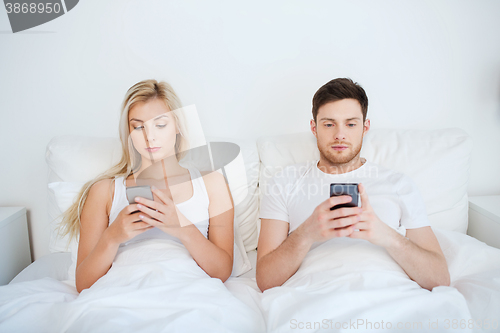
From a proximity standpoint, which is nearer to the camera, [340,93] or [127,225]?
[127,225]

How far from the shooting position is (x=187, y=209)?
132 centimetres

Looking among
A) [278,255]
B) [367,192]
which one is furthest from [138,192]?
[367,192]

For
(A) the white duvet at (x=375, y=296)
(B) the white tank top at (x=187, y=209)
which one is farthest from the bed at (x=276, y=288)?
(B) the white tank top at (x=187, y=209)

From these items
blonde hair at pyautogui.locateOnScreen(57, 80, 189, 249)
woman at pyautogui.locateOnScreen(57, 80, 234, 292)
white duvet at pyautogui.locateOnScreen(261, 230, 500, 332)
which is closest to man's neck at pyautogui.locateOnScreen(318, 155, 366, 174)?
white duvet at pyautogui.locateOnScreen(261, 230, 500, 332)

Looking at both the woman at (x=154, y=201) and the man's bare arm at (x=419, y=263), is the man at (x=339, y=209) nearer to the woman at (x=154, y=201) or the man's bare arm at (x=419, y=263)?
the man's bare arm at (x=419, y=263)

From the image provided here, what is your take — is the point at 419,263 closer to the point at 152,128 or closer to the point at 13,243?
the point at 152,128

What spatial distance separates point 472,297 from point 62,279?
1527 millimetres

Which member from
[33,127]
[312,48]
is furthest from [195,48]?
[33,127]

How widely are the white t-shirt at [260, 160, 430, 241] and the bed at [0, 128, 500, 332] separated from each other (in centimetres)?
16

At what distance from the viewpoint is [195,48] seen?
1.76m

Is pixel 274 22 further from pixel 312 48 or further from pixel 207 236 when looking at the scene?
pixel 207 236

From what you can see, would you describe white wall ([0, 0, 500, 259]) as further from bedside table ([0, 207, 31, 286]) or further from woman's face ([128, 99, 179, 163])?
woman's face ([128, 99, 179, 163])

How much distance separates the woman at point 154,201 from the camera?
3.78 feet

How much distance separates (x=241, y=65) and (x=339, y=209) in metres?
1.08
